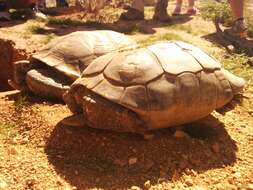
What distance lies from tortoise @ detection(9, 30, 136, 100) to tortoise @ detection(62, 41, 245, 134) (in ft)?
2.89

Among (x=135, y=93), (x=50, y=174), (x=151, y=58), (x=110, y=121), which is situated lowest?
(x=50, y=174)

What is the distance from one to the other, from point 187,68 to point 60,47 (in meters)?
1.81

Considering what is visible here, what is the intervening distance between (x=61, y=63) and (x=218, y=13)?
551 centimetres

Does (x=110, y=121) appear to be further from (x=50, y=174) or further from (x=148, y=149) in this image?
(x=50, y=174)

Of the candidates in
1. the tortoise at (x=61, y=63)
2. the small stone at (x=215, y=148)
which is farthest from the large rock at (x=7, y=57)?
the small stone at (x=215, y=148)

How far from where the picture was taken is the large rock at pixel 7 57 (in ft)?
20.5

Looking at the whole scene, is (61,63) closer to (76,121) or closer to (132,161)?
(76,121)

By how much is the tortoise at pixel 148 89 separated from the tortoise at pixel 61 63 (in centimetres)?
88

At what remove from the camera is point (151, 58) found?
11.2 feet

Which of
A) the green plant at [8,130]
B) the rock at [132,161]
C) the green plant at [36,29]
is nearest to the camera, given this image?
the rock at [132,161]

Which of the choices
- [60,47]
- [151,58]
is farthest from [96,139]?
[60,47]

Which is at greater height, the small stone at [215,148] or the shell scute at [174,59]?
the shell scute at [174,59]

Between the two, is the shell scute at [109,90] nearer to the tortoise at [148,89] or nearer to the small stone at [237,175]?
the tortoise at [148,89]

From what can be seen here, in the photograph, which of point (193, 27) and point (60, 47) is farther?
point (193, 27)
